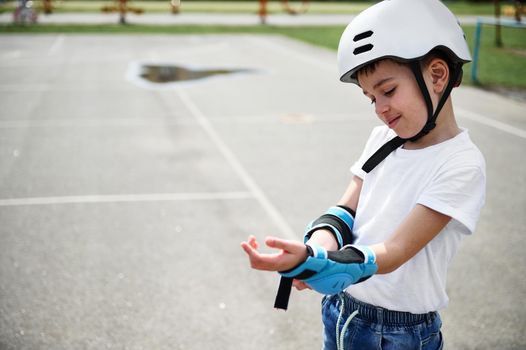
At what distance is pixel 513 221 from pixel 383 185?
4.26 m

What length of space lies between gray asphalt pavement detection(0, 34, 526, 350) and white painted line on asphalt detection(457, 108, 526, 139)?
0.04 m

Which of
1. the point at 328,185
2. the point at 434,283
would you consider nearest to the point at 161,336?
the point at 434,283

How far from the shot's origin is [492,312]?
4148 millimetres

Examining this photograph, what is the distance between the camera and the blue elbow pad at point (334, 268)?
1.61 m

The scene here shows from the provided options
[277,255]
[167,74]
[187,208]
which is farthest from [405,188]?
[167,74]

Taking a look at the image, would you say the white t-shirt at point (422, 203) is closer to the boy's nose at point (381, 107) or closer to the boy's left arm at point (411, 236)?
the boy's left arm at point (411, 236)

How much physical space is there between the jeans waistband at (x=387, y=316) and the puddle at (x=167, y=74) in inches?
465

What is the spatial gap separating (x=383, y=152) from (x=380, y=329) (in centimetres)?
63

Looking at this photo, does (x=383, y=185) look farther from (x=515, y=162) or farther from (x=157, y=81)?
(x=157, y=81)

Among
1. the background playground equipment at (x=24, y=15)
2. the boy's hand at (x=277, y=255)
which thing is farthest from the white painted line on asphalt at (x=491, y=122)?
the background playground equipment at (x=24, y=15)

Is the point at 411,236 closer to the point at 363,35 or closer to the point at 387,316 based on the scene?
the point at 387,316

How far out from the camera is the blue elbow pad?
161cm

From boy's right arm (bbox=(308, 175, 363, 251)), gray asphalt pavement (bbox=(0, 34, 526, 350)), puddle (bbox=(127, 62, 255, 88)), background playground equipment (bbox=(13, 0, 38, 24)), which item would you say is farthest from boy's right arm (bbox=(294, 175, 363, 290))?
background playground equipment (bbox=(13, 0, 38, 24))

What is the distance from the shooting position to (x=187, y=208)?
6.11m
